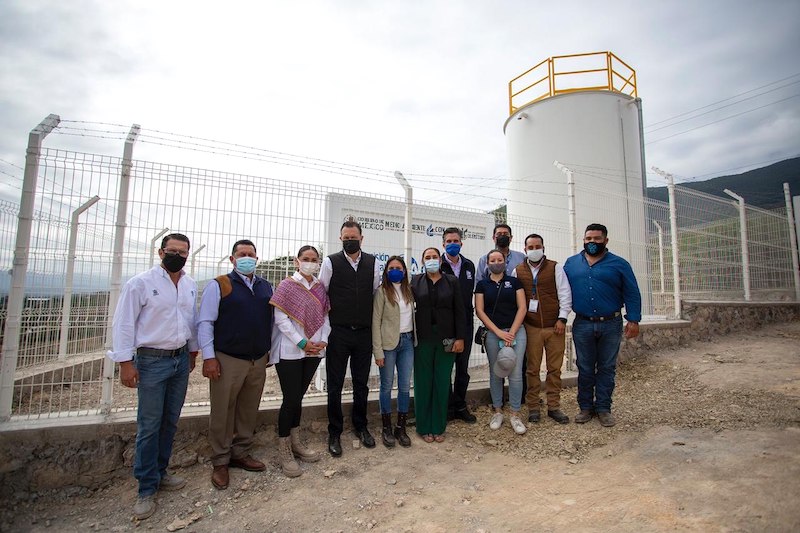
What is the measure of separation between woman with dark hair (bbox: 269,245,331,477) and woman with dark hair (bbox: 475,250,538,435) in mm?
1746

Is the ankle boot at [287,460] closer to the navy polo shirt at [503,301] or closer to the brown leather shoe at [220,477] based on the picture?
the brown leather shoe at [220,477]

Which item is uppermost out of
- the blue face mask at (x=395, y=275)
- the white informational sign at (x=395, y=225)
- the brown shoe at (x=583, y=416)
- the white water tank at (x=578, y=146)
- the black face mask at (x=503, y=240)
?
the white water tank at (x=578, y=146)

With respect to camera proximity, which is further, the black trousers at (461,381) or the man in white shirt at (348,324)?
the black trousers at (461,381)

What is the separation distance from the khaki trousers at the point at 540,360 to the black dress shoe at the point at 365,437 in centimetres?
180

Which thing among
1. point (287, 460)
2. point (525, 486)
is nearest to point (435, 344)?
point (525, 486)

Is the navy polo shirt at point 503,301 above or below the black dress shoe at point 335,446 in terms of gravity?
above

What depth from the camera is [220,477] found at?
3.12m

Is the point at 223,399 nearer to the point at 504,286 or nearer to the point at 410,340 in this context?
the point at 410,340

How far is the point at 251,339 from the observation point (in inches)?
127

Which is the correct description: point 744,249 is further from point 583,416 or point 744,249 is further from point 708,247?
point 583,416

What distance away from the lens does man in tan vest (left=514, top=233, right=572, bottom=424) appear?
425 centimetres

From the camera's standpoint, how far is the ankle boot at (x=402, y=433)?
385cm

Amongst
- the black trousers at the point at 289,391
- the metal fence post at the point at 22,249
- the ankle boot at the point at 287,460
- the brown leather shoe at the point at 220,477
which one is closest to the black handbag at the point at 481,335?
the black trousers at the point at 289,391

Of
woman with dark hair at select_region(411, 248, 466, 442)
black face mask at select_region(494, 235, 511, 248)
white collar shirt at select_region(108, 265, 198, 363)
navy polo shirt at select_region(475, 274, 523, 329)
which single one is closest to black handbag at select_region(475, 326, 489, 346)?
navy polo shirt at select_region(475, 274, 523, 329)
